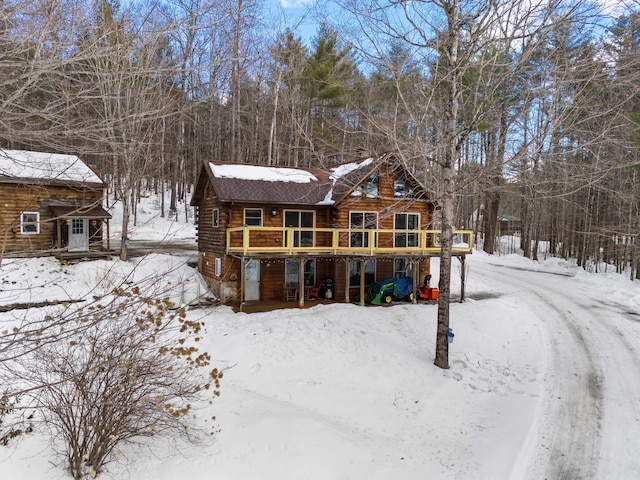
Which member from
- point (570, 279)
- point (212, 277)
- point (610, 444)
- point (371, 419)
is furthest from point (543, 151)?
point (570, 279)

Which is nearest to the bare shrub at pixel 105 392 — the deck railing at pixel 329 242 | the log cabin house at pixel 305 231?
the deck railing at pixel 329 242

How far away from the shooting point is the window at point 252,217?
15.2 meters

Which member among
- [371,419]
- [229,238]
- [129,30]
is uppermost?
[129,30]

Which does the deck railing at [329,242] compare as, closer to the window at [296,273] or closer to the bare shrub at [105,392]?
the window at [296,273]

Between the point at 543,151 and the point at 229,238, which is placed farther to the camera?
the point at 229,238

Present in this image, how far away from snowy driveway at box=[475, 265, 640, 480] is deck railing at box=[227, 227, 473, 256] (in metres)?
4.78

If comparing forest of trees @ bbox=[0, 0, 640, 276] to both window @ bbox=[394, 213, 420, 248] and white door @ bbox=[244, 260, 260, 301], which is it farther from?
white door @ bbox=[244, 260, 260, 301]

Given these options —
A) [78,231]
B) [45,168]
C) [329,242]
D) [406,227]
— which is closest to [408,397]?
[45,168]

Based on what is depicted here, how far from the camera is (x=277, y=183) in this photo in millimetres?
15969

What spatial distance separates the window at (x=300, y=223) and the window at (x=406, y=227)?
4074mm

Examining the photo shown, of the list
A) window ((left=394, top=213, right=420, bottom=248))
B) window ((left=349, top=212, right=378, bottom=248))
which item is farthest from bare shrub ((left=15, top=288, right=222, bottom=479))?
window ((left=394, top=213, right=420, bottom=248))

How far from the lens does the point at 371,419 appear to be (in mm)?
7078

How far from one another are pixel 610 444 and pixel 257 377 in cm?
696

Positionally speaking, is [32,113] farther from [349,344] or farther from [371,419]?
[349,344]
